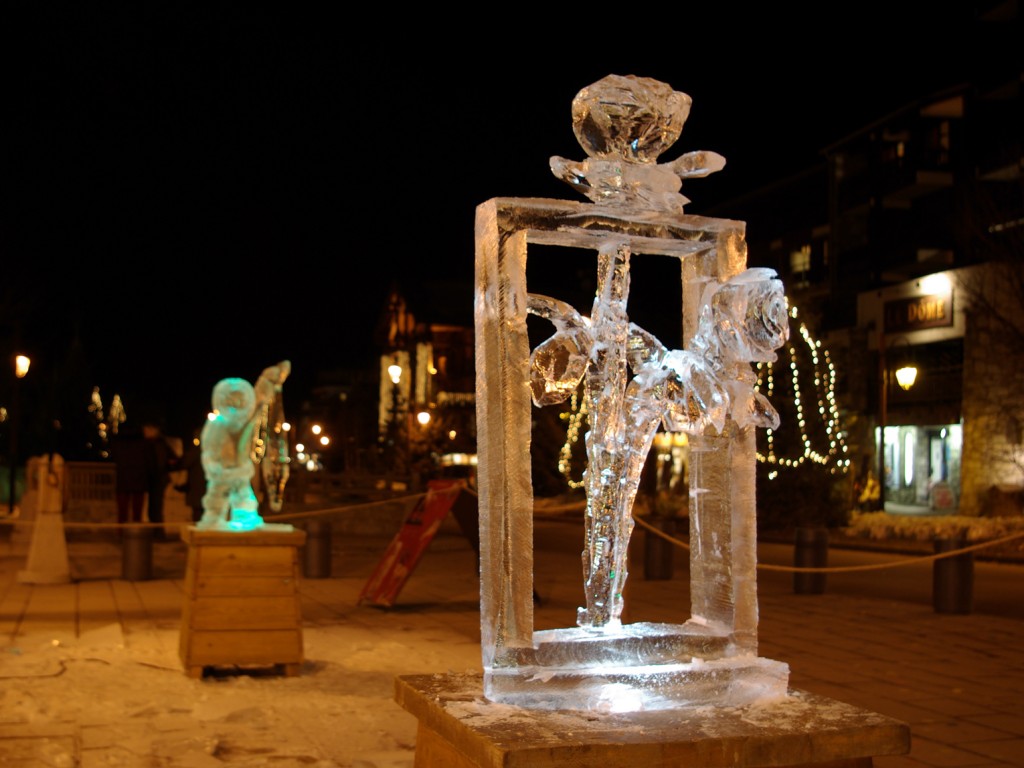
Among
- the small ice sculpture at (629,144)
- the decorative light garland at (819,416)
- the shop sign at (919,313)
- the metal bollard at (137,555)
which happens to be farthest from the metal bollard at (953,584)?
the shop sign at (919,313)

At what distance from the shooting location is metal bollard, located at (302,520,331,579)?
14.3 metres

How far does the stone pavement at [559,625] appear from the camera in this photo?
5993 mm

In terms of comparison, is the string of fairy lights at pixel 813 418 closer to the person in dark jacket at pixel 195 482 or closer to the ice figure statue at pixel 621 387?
the person in dark jacket at pixel 195 482

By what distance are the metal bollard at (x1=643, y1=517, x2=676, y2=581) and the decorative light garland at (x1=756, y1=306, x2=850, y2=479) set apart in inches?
348

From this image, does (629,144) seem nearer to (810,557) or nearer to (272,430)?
(272,430)

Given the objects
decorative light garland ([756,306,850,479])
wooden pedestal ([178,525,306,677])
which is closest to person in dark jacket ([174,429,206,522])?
wooden pedestal ([178,525,306,677])

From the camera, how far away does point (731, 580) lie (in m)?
3.79

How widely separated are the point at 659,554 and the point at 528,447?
36.6 feet

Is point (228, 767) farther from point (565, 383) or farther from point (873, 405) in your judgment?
point (873, 405)

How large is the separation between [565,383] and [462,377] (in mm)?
52314

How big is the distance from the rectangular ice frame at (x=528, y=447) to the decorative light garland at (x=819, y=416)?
1928 cm

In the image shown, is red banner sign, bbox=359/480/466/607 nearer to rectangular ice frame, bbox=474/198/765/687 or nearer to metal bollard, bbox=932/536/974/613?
metal bollard, bbox=932/536/974/613

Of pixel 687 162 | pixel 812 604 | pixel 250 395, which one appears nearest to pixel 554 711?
pixel 687 162

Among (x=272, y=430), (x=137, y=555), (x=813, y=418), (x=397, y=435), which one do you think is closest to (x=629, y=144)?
(x=272, y=430)
